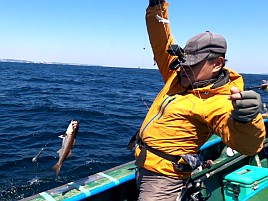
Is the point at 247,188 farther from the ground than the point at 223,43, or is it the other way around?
the point at 223,43

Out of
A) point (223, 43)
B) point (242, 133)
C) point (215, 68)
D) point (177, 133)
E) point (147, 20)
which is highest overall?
point (147, 20)

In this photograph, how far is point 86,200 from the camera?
12.7ft

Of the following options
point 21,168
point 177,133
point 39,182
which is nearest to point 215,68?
point 177,133

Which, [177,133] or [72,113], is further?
[72,113]

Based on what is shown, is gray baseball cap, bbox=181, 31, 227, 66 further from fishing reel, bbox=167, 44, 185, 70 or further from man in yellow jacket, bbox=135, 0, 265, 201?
fishing reel, bbox=167, 44, 185, 70

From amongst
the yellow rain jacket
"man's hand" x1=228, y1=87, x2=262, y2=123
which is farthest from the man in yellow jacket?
"man's hand" x1=228, y1=87, x2=262, y2=123

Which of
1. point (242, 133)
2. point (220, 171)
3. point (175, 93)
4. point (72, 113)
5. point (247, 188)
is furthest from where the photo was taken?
point (72, 113)

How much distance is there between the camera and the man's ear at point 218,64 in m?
2.66

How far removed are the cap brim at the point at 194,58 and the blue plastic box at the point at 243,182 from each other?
2.72m

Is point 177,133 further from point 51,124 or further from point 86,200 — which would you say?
point 51,124

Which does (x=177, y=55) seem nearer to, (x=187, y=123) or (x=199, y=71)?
(x=199, y=71)

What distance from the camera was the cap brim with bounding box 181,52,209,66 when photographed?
2629mm

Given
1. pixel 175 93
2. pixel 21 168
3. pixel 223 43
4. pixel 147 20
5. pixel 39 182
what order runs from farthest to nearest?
1. pixel 21 168
2. pixel 39 182
3. pixel 147 20
4. pixel 175 93
5. pixel 223 43

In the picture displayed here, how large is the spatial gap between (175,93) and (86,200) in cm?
202
